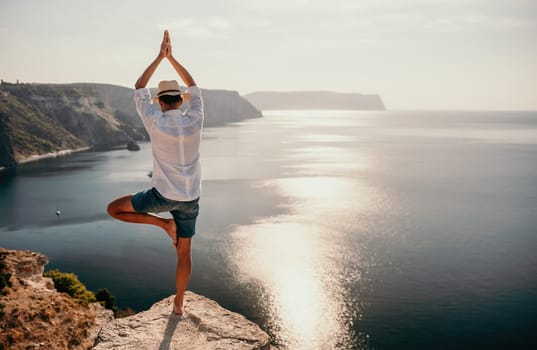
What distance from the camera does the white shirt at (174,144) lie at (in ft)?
17.8

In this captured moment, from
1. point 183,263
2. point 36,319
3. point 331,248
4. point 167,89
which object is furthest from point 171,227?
point 331,248

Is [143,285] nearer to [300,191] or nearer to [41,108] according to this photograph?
[300,191]

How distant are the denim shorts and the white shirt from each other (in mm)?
165

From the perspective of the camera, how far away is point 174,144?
5.48 meters

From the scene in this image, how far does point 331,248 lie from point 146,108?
66162 mm

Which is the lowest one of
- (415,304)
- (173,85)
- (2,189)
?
(415,304)

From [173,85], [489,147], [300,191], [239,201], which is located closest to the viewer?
[173,85]

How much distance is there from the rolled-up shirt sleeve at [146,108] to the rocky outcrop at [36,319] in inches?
751

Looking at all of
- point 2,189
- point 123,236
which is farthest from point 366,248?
point 2,189

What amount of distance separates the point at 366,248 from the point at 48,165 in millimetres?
119206

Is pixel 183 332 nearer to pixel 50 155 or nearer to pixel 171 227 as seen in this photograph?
pixel 171 227

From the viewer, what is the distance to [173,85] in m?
5.72

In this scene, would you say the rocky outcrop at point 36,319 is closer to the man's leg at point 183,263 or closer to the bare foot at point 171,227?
the man's leg at point 183,263

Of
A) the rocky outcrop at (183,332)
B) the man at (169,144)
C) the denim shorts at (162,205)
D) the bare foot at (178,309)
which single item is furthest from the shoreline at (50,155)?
the man at (169,144)
